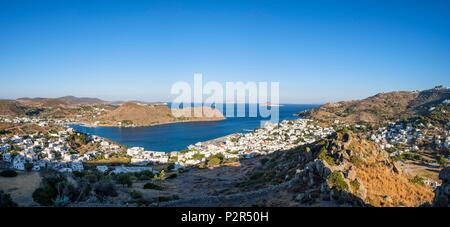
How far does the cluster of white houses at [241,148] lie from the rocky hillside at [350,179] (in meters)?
26.0

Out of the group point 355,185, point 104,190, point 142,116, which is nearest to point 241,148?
point 104,190

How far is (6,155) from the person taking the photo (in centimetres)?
4594

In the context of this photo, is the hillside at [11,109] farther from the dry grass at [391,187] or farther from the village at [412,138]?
the dry grass at [391,187]

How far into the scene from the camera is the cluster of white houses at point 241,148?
53.7m

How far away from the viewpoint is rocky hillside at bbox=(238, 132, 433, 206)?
1396cm

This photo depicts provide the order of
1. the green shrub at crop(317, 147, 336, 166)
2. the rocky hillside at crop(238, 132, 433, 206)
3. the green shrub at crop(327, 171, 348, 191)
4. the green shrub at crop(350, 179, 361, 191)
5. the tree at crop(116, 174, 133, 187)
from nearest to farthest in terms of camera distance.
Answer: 1. the rocky hillside at crop(238, 132, 433, 206)
2. the green shrub at crop(327, 171, 348, 191)
3. the green shrub at crop(350, 179, 361, 191)
4. the green shrub at crop(317, 147, 336, 166)
5. the tree at crop(116, 174, 133, 187)

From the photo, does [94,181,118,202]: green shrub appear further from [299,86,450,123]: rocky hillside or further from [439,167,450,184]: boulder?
[299,86,450,123]: rocky hillside

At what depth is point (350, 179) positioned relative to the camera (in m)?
15.6

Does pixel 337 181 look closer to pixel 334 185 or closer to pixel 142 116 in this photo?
pixel 334 185

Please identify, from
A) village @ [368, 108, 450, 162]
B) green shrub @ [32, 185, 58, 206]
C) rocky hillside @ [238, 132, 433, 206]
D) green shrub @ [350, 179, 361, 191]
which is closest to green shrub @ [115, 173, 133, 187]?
green shrub @ [32, 185, 58, 206]
